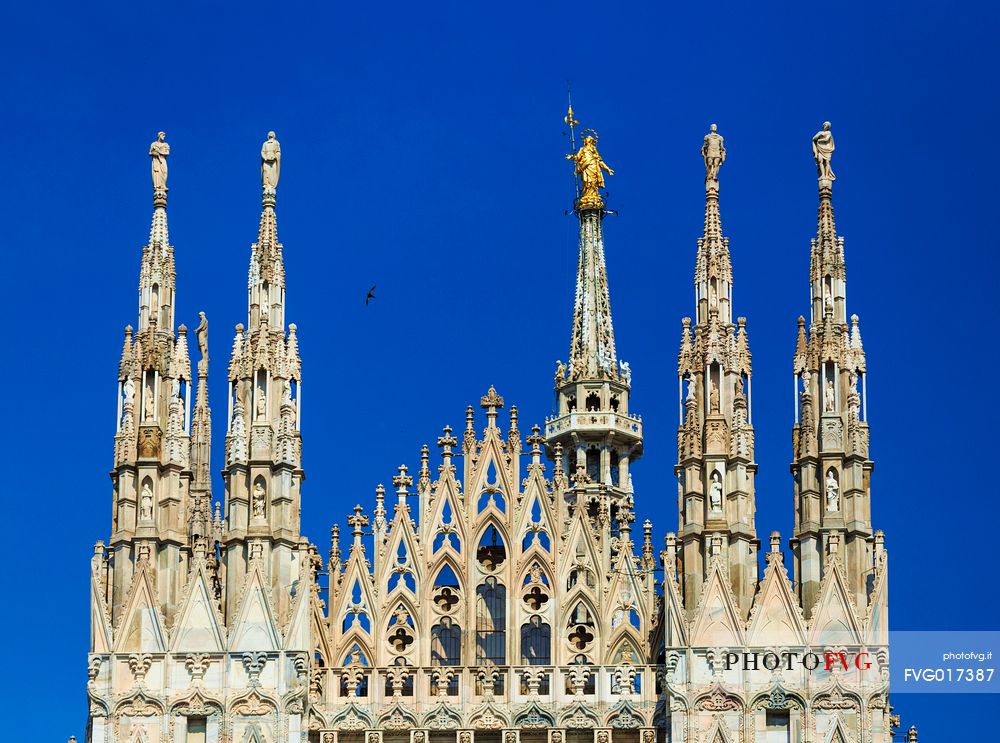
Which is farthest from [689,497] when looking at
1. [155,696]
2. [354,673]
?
[155,696]

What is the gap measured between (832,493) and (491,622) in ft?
19.9

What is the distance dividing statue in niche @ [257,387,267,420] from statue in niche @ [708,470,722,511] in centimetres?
749

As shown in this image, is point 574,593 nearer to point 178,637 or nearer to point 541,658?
point 541,658

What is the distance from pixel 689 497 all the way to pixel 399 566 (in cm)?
497

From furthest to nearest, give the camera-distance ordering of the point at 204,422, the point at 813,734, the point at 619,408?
1. the point at 619,408
2. the point at 204,422
3. the point at 813,734

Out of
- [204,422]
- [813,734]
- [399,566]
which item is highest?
[204,422]

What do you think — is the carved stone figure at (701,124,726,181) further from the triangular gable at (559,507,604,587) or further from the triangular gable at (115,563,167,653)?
the triangular gable at (115,563,167,653)

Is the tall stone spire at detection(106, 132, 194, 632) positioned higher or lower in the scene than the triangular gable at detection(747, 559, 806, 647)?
higher

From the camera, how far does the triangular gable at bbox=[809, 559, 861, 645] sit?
1892 inches

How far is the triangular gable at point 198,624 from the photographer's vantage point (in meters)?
48.7

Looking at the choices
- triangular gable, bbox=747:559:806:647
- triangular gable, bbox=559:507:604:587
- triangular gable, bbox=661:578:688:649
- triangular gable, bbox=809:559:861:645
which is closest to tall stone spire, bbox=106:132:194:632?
triangular gable, bbox=559:507:604:587

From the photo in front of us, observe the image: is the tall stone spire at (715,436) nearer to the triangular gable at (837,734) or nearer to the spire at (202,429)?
the triangular gable at (837,734)

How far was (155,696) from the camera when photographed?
48.3 meters

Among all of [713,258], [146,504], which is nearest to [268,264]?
[146,504]
